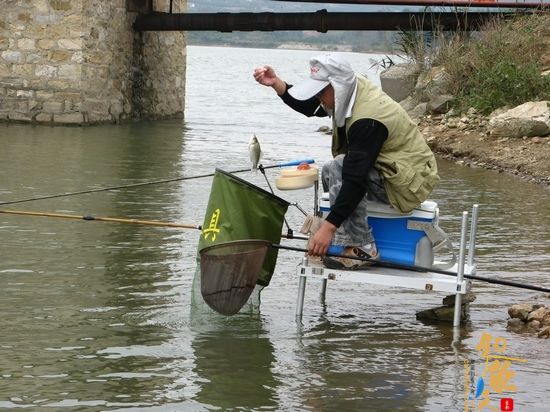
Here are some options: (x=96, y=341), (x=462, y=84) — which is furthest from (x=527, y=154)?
(x=96, y=341)

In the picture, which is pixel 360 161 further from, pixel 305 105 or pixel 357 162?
pixel 305 105

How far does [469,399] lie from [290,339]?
1.31 meters

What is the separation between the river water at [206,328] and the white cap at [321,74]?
1285mm

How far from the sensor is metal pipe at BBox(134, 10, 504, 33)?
831 inches

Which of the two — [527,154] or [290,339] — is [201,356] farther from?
[527,154]

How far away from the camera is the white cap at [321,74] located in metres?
6.70

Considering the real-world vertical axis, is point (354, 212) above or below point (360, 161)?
below

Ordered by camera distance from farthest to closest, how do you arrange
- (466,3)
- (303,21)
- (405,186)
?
1. (303,21)
2. (466,3)
3. (405,186)

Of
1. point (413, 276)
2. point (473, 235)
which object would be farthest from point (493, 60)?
point (413, 276)

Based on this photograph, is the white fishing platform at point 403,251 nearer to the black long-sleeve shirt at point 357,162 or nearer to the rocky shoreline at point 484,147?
the black long-sleeve shirt at point 357,162

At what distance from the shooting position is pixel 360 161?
6.58 metres

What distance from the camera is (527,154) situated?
49.4 ft

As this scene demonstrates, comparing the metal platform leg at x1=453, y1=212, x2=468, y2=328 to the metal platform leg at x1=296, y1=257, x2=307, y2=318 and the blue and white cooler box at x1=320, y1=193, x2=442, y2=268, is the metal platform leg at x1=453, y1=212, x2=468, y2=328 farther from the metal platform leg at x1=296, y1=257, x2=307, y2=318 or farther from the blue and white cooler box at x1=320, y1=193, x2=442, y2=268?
the metal platform leg at x1=296, y1=257, x2=307, y2=318

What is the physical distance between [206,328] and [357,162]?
1.24 m
